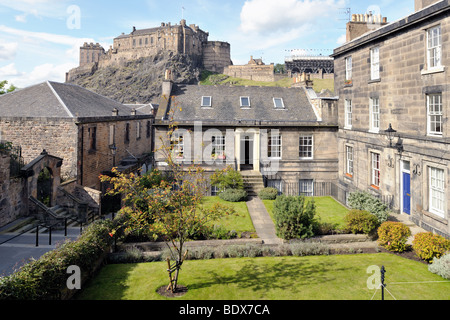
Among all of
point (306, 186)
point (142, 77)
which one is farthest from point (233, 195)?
point (142, 77)

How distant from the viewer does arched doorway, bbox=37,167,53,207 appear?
17.7m

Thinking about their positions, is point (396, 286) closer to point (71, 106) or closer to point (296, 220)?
point (296, 220)

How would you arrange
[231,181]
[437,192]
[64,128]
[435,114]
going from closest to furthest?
[435,114] → [437,192] → [64,128] → [231,181]

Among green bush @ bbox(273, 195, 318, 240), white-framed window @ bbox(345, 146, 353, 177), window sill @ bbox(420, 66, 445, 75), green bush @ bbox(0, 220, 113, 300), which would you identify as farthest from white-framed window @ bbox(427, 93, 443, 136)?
green bush @ bbox(0, 220, 113, 300)

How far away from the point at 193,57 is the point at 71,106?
109332 mm

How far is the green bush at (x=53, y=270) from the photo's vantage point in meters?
6.61

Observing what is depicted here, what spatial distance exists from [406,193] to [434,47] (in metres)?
6.83

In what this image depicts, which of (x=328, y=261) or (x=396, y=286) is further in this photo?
(x=328, y=261)

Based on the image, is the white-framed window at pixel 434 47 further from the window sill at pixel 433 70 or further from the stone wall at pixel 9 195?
the stone wall at pixel 9 195

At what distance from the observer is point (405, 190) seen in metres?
15.7

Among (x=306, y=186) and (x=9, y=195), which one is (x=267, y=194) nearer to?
(x=306, y=186)

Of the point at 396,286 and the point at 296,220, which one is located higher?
the point at 296,220

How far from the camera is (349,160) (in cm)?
2156
